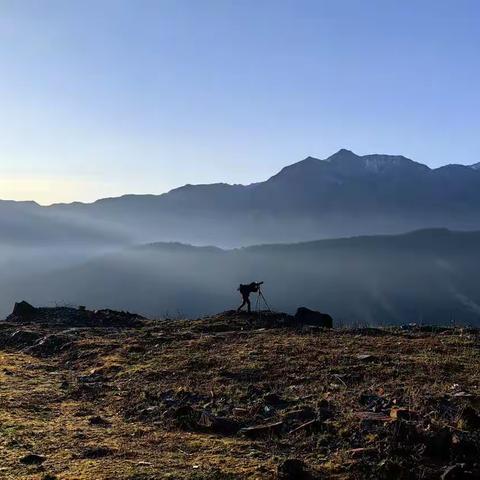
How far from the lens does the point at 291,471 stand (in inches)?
323

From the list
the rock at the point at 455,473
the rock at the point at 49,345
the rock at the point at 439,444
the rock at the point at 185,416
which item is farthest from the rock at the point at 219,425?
the rock at the point at 49,345

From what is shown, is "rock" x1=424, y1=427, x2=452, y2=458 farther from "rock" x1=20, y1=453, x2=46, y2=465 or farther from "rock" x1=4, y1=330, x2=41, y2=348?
"rock" x1=4, y1=330, x2=41, y2=348

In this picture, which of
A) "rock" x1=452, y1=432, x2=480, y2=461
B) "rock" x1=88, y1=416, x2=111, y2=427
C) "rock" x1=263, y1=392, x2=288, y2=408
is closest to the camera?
"rock" x1=452, y1=432, x2=480, y2=461

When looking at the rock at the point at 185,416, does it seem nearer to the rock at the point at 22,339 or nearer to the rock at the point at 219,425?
the rock at the point at 219,425

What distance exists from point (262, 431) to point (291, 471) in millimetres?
2342

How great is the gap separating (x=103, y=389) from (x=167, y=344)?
19.3ft

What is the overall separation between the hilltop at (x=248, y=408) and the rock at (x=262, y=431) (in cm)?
3

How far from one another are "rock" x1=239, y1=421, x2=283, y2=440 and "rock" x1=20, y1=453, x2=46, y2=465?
345cm

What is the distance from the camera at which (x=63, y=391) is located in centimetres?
1498

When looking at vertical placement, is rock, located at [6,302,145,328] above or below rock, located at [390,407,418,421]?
above

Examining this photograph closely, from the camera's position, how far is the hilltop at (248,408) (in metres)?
8.74

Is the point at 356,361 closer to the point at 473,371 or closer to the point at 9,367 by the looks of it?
the point at 473,371

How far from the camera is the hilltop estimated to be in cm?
874

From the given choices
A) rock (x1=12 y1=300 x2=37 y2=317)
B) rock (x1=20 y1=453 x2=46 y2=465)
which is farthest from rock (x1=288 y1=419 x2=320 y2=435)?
rock (x1=12 y1=300 x2=37 y2=317)
